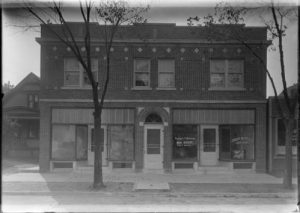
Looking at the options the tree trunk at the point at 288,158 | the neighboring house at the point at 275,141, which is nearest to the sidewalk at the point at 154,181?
the tree trunk at the point at 288,158

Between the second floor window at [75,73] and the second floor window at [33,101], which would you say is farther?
the second floor window at [33,101]

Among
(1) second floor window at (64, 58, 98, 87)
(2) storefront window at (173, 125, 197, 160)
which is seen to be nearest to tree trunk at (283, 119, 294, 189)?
(2) storefront window at (173, 125, 197, 160)

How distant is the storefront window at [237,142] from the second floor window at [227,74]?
7.03ft

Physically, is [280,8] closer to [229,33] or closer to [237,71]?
[229,33]

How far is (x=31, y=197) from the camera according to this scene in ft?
46.3

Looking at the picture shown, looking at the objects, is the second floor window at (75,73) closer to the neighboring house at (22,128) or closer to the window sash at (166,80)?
the window sash at (166,80)

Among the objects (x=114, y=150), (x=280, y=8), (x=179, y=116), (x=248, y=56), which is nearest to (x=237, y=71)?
Result: (x=248, y=56)

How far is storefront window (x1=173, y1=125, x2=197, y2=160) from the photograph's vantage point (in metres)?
21.0

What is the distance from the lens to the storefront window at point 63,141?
69.2 feet

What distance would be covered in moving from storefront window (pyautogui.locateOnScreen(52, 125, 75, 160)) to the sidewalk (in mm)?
892

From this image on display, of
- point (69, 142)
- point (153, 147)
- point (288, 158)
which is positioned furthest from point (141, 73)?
point (288, 158)

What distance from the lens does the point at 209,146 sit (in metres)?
21.2

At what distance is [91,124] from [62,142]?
174 cm

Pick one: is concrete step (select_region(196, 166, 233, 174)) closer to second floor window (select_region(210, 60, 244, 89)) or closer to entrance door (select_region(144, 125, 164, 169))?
entrance door (select_region(144, 125, 164, 169))
